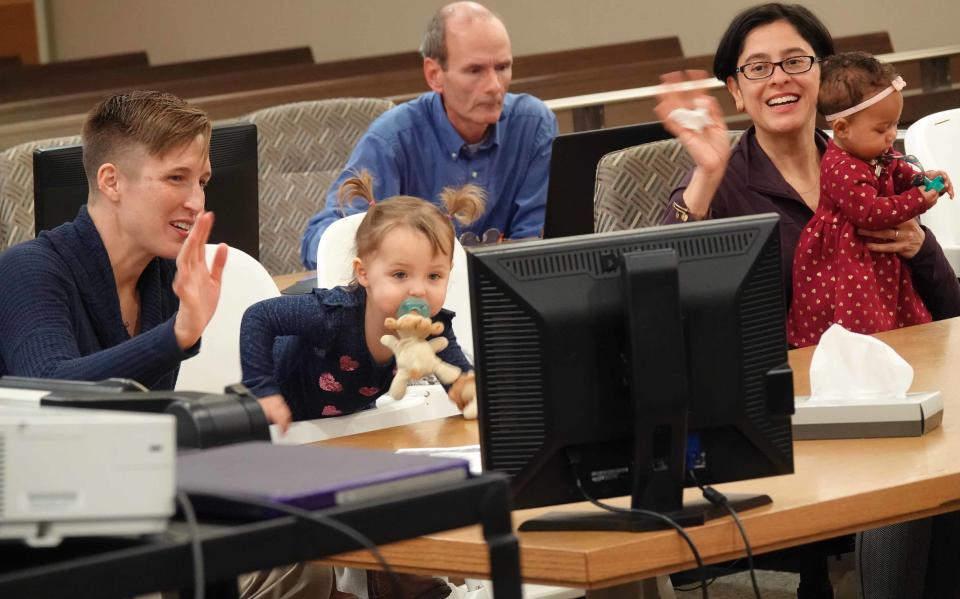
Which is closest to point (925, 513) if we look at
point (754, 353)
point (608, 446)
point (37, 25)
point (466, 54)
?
point (754, 353)

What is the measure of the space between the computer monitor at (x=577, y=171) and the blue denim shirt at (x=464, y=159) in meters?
0.63

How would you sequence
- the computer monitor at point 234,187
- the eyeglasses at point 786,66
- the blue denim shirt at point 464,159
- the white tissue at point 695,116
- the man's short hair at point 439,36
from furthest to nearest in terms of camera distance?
the man's short hair at point 439,36 → the blue denim shirt at point 464,159 → the computer monitor at point 234,187 → the eyeglasses at point 786,66 → the white tissue at point 695,116

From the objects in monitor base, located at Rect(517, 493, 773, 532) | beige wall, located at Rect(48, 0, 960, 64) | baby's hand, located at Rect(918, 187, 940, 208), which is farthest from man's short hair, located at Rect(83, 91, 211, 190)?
beige wall, located at Rect(48, 0, 960, 64)

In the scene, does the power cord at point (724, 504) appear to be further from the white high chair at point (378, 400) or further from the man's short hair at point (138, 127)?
the man's short hair at point (138, 127)

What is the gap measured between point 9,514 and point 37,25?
900 cm

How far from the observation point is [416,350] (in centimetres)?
213

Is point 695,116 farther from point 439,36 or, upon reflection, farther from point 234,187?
point 439,36

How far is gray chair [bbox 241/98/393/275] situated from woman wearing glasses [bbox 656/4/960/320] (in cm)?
169

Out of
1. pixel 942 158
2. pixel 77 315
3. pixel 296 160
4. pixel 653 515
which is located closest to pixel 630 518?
pixel 653 515

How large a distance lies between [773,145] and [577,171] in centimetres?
53

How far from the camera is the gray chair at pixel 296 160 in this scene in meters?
4.26

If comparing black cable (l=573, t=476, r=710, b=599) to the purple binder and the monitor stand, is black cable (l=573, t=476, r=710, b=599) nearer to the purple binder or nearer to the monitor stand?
the monitor stand

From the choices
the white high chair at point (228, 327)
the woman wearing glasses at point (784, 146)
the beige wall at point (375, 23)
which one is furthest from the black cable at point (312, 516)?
the beige wall at point (375, 23)

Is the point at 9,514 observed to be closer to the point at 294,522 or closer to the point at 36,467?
the point at 36,467
